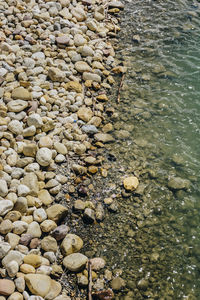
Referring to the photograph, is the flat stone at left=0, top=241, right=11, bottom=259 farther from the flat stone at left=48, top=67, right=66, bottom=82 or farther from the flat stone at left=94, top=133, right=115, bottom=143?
the flat stone at left=48, top=67, right=66, bottom=82

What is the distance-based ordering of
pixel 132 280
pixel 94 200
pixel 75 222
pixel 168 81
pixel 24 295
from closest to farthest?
pixel 24 295 → pixel 132 280 → pixel 75 222 → pixel 94 200 → pixel 168 81

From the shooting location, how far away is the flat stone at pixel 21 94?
16.6 ft

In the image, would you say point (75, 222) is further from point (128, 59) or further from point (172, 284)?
point (128, 59)

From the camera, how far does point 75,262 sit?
367cm

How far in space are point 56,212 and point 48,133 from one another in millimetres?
1490

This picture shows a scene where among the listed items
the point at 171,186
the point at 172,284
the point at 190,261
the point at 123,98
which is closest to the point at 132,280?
the point at 172,284

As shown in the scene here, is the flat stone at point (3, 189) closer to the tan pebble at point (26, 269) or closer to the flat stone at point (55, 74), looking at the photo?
the tan pebble at point (26, 269)

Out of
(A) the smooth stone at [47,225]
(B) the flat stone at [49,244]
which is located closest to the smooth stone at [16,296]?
(B) the flat stone at [49,244]

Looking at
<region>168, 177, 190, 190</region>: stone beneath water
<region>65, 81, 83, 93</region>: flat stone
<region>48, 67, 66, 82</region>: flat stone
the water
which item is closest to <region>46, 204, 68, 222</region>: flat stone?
the water

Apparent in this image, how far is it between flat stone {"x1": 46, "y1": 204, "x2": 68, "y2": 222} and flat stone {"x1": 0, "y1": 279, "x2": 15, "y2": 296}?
102cm

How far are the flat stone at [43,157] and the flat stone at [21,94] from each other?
1105mm

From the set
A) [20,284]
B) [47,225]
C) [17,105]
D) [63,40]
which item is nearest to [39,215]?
[47,225]

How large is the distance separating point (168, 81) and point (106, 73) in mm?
1379

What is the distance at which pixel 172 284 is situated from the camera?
3701 mm
